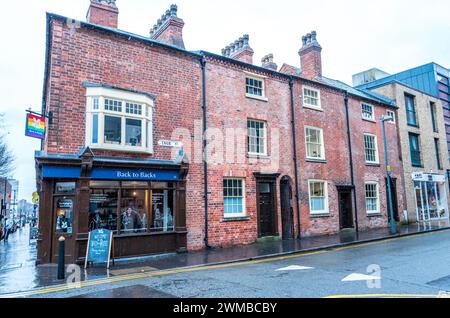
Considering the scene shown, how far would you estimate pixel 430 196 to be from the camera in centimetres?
2656

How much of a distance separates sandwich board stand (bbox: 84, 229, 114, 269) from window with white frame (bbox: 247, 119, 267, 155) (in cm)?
814

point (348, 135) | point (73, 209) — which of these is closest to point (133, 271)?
point (73, 209)

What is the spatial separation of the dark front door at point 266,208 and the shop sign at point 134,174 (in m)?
4.89

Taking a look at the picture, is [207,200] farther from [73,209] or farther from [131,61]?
[131,61]

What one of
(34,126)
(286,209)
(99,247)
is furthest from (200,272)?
(286,209)

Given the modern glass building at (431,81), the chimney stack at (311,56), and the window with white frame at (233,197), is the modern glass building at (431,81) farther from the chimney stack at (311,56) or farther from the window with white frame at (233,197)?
the window with white frame at (233,197)

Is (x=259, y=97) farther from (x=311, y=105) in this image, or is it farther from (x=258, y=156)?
(x=311, y=105)

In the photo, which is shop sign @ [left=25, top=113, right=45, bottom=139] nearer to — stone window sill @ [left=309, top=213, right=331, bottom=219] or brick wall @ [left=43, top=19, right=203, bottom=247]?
brick wall @ [left=43, top=19, right=203, bottom=247]

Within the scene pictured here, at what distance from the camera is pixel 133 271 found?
945 centimetres

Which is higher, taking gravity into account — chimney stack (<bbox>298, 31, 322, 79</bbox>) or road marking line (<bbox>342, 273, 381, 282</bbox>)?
chimney stack (<bbox>298, 31, 322, 79</bbox>)

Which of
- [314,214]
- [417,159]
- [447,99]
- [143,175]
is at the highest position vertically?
[447,99]

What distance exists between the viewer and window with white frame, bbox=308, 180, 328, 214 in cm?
1809

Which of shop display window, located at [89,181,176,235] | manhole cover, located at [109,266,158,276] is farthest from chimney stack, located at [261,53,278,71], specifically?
manhole cover, located at [109,266,158,276]
